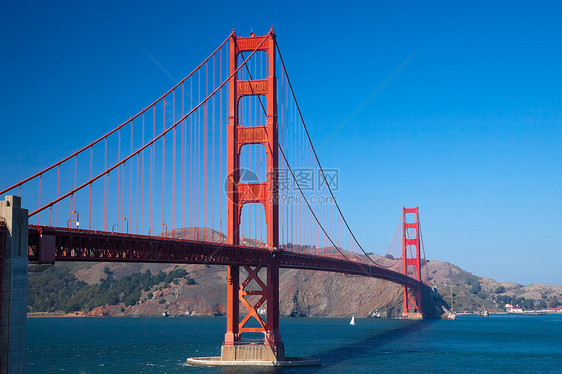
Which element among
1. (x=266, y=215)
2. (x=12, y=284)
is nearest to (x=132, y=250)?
(x=12, y=284)

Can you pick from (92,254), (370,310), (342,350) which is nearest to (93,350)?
(342,350)

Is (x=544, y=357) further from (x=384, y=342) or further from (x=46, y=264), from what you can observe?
(x=46, y=264)

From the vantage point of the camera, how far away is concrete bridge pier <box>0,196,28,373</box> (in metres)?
25.1

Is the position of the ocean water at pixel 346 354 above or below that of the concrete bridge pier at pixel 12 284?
below

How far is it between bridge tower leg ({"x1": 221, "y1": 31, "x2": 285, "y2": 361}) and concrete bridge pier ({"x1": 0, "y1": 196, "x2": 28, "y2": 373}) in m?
24.9

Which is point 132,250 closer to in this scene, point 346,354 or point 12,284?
point 12,284

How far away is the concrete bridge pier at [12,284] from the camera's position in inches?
990

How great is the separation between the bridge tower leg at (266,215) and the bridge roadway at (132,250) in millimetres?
1701

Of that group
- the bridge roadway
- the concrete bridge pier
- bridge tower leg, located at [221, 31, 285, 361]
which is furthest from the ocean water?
the concrete bridge pier

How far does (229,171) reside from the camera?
52.3 metres

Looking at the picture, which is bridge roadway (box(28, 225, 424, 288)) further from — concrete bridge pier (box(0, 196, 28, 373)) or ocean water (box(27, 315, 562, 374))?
ocean water (box(27, 315, 562, 374))

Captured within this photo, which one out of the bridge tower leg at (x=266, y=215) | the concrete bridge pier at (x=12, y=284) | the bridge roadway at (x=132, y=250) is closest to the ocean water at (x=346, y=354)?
the bridge tower leg at (x=266, y=215)

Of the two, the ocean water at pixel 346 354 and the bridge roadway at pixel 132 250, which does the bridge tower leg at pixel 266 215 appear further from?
the ocean water at pixel 346 354

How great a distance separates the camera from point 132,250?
121 feet
